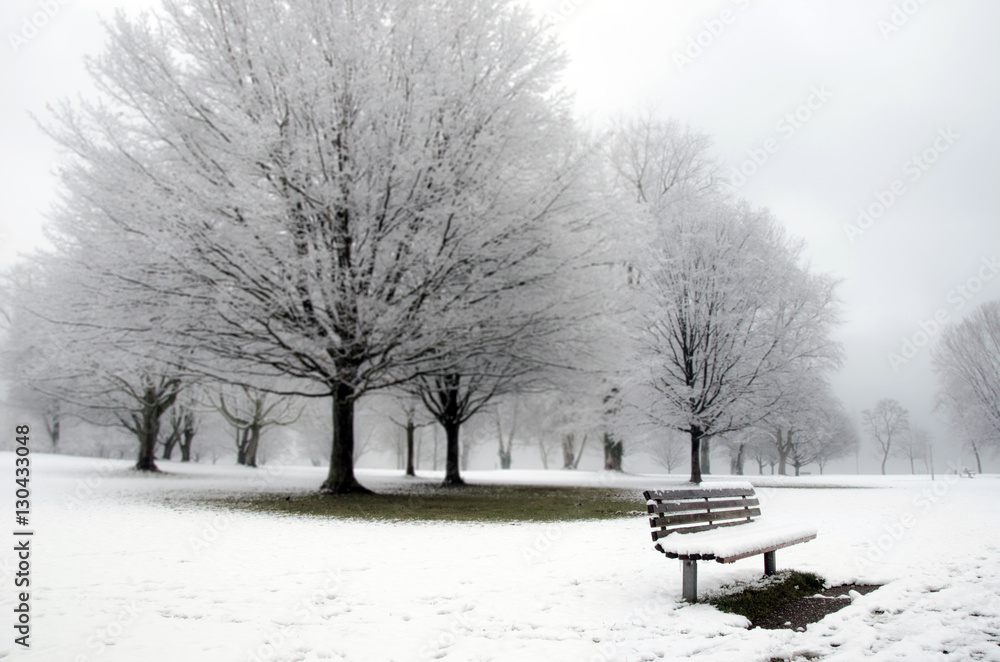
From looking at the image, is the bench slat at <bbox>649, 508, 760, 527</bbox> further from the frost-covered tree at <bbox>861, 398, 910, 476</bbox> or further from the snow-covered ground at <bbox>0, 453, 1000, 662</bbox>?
the frost-covered tree at <bbox>861, 398, 910, 476</bbox>

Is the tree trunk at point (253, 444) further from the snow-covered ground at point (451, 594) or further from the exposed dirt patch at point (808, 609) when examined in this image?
the exposed dirt patch at point (808, 609)

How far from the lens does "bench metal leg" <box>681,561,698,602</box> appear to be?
4891 mm

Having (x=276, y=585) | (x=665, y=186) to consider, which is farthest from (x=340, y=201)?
(x=665, y=186)

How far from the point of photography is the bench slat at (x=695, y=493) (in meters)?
5.19

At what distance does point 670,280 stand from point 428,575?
16.8m

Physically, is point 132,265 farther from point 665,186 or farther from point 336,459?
point 665,186

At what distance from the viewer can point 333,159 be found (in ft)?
37.6

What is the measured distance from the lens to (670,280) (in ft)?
68.0

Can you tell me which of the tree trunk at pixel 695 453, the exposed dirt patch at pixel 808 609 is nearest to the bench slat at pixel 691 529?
the exposed dirt patch at pixel 808 609

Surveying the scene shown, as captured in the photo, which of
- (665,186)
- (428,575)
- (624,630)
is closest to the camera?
(624,630)

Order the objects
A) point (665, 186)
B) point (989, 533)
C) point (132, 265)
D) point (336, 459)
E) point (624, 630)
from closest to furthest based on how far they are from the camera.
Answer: point (624, 630)
point (989, 533)
point (132, 265)
point (336, 459)
point (665, 186)

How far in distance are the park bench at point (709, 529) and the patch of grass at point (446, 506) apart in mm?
4309

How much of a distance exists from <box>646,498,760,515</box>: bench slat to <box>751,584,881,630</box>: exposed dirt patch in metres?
1.07

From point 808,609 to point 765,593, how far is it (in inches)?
17.4
